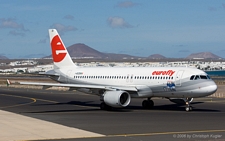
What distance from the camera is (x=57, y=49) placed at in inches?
1800

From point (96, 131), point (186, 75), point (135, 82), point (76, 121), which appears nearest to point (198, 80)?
point (186, 75)

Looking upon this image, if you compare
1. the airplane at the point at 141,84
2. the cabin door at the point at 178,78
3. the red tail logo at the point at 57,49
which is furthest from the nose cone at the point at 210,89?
the red tail logo at the point at 57,49

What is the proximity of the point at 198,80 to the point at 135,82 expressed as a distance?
18.3 feet

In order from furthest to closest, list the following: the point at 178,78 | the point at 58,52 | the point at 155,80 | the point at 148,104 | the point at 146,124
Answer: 1. the point at 58,52
2. the point at 148,104
3. the point at 155,80
4. the point at 178,78
5. the point at 146,124

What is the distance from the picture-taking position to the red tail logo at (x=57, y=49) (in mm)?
45531

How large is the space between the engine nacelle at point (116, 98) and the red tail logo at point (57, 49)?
9659mm

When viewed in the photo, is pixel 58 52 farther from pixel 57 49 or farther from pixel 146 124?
pixel 146 124

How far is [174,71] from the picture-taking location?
37.6 metres

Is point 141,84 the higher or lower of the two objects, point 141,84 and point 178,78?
the lower

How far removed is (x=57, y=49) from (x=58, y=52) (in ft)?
1.01

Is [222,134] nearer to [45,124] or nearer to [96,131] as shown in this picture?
[96,131]

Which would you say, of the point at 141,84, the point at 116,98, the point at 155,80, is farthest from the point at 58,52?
the point at 155,80

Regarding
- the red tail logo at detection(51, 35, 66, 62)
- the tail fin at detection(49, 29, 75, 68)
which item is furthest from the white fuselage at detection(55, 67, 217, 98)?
the red tail logo at detection(51, 35, 66, 62)

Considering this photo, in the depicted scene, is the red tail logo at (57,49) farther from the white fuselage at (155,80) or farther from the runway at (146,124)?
the runway at (146,124)
